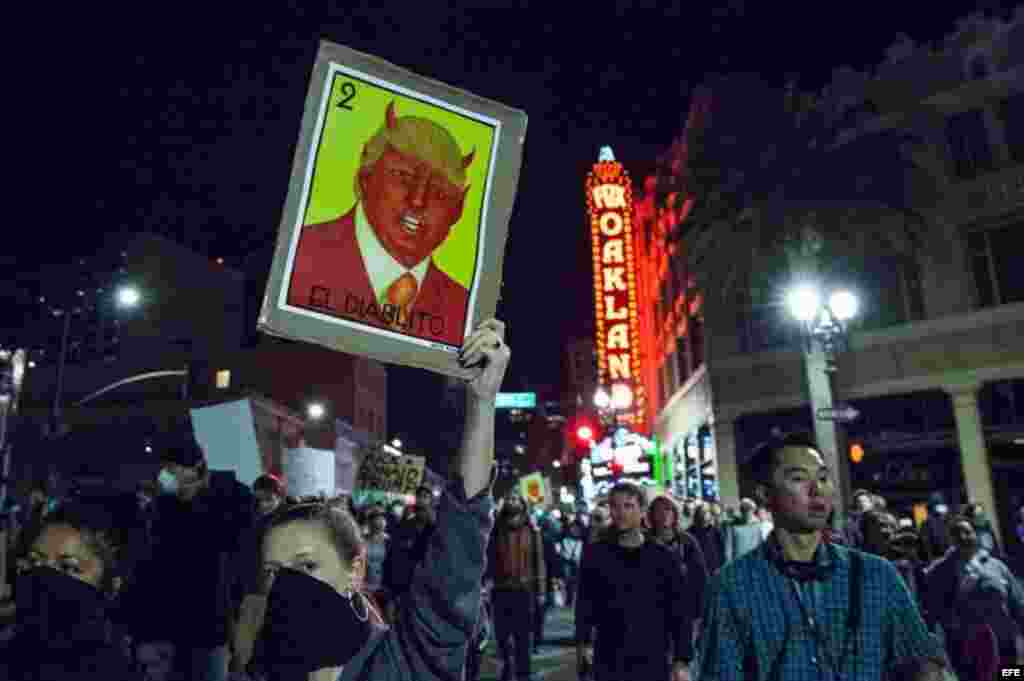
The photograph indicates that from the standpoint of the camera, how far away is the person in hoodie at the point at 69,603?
2352 mm

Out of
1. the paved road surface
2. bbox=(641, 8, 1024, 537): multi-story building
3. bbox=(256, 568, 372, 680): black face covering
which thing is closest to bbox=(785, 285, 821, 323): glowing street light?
the paved road surface

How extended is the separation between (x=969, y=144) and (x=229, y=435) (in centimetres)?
2198

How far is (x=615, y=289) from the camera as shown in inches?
1288

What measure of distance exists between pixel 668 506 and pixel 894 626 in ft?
16.9

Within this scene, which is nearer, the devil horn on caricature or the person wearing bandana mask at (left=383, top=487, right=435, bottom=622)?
the devil horn on caricature

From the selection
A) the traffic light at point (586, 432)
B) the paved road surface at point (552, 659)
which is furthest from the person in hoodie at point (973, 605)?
the traffic light at point (586, 432)

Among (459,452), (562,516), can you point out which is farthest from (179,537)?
(562,516)

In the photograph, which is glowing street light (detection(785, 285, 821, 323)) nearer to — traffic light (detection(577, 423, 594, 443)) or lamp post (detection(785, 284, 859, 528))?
lamp post (detection(785, 284, 859, 528))

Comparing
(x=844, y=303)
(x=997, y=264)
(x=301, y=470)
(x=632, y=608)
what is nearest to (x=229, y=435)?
(x=301, y=470)

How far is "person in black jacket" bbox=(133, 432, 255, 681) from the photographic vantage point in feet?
17.3

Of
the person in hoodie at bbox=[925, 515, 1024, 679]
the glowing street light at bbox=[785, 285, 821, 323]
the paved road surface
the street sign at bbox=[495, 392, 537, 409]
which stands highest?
the glowing street light at bbox=[785, 285, 821, 323]

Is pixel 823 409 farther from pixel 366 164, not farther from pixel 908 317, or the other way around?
pixel 366 164

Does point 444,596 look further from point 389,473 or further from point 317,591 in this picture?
point 389,473

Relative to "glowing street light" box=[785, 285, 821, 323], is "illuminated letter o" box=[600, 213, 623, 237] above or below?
above
